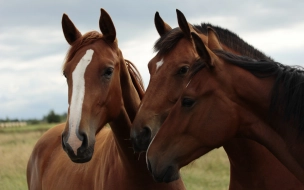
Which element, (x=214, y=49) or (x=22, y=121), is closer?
(x=214, y=49)

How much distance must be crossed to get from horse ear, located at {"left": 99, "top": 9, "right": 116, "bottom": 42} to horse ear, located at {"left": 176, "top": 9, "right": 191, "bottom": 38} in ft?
2.13

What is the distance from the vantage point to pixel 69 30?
5.22m

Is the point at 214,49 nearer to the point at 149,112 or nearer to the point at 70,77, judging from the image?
the point at 149,112

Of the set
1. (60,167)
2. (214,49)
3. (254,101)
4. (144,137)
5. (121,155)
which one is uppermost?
(214,49)

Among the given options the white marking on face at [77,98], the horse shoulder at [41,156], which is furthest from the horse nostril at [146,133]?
the horse shoulder at [41,156]

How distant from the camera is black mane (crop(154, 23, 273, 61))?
4.92 meters

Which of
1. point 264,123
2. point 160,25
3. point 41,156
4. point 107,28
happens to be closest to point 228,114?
point 264,123

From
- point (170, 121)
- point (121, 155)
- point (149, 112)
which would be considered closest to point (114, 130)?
point (121, 155)

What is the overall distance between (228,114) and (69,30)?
6.74 ft

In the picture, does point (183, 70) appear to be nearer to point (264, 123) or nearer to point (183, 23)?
point (183, 23)

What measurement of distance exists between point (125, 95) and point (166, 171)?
4.49ft

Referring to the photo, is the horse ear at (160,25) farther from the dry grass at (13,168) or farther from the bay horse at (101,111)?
the dry grass at (13,168)

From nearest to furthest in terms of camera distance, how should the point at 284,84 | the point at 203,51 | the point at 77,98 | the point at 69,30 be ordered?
1. the point at 284,84
2. the point at 203,51
3. the point at 77,98
4. the point at 69,30

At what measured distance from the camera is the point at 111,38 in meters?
5.07
